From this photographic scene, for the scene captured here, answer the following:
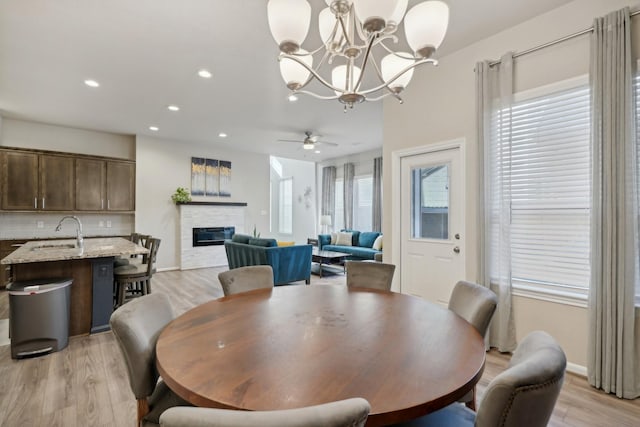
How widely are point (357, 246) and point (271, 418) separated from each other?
23.1ft

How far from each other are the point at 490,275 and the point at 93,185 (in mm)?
6803

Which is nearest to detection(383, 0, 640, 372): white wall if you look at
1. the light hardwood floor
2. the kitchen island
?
the light hardwood floor

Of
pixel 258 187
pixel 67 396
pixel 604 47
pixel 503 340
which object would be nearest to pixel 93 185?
pixel 258 187

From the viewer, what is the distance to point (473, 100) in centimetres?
302

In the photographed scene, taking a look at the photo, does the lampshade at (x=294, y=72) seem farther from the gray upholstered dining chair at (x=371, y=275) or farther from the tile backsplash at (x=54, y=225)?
the tile backsplash at (x=54, y=225)

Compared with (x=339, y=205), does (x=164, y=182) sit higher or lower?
higher

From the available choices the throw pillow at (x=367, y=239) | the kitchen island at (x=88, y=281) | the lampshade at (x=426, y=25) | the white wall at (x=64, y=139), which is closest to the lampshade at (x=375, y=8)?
the lampshade at (x=426, y=25)

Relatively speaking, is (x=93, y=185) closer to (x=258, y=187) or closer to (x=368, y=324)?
(x=258, y=187)

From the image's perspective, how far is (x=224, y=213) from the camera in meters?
7.62

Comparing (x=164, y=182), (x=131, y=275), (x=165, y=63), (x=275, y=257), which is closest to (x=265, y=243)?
(x=275, y=257)

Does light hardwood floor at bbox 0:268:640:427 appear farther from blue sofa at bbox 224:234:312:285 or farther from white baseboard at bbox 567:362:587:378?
blue sofa at bbox 224:234:312:285

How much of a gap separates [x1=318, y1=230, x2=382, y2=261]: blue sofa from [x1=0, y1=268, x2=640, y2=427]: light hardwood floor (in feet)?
13.1

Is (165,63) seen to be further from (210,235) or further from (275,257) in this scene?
(210,235)

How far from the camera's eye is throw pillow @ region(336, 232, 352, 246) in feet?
25.2
